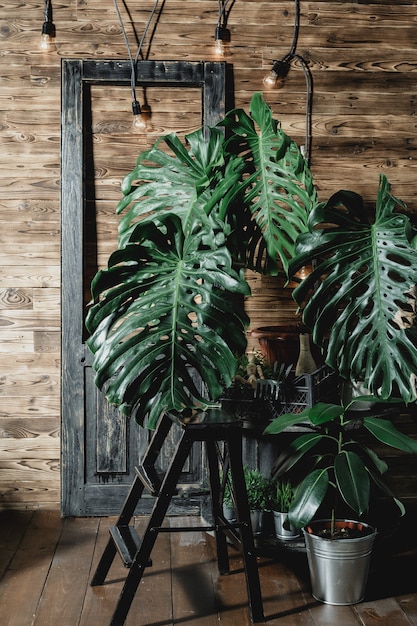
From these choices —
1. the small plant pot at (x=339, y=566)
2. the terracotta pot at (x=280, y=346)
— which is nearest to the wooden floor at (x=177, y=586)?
the small plant pot at (x=339, y=566)

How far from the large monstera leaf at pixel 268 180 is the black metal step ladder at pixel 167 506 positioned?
2.41ft

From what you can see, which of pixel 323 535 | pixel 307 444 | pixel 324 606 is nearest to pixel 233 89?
pixel 307 444

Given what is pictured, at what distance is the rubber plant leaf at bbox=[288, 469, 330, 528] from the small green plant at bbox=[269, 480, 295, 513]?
449mm

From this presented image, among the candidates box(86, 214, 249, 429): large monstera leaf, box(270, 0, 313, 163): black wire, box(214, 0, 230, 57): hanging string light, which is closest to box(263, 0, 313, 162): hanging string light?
box(270, 0, 313, 163): black wire

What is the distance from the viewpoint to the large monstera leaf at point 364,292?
2.59 metres

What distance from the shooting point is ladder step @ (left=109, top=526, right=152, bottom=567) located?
249 cm

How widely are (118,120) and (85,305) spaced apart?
911mm

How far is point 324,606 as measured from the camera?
2670 mm

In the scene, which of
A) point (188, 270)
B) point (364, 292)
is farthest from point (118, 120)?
point (364, 292)

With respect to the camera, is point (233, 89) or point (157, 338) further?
point (233, 89)

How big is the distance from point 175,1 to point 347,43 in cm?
86

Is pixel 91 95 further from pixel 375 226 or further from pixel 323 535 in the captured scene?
pixel 323 535

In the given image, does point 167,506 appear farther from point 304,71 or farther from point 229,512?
point 304,71

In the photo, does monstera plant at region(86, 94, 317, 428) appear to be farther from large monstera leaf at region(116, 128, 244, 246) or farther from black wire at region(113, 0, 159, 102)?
black wire at region(113, 0, 159, 102)
